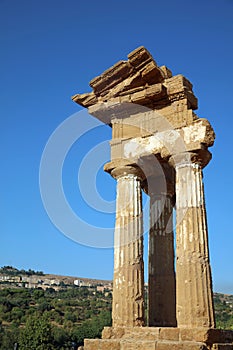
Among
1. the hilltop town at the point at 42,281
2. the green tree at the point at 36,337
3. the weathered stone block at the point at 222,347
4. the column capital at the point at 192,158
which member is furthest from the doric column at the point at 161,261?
the hilltop town at the point at 42,281

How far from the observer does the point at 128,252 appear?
40.3 feet

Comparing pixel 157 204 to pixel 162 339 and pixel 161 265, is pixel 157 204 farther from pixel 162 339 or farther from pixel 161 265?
pixel 162 339

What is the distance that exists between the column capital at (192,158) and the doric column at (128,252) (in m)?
1.52

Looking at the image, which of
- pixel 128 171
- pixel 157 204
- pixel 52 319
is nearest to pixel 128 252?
pixel 128 171

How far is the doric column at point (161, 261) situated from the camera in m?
13.2

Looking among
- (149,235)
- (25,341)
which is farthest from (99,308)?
(149,235)

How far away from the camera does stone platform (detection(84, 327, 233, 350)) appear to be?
958 cm

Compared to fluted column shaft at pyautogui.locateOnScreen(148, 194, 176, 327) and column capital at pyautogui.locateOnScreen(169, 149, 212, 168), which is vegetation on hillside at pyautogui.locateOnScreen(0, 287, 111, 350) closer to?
fluted column shaft at pyautogui.locateOnScreen(148, 194, 176, 327)

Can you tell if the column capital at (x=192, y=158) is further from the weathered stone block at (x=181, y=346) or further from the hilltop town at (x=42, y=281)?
the hilltop town at (x=42, y=281)

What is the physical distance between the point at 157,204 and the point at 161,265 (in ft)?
7.07

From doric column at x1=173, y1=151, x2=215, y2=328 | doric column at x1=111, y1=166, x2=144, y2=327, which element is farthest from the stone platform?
doric column at x1=111, y1=166, x2=144, y2=327

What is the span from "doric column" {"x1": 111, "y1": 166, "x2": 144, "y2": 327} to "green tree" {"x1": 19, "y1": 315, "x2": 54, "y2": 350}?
4380 cm

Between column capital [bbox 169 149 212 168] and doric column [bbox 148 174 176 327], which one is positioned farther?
doric column [bbox 148 174 176 327]

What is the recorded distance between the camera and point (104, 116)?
566 inches
